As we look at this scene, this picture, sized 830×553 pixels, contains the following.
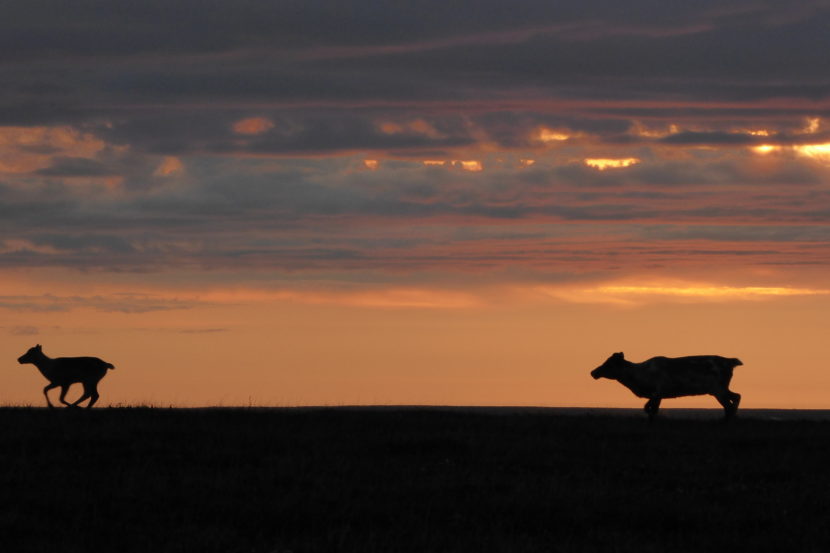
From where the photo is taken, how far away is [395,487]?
666 inches

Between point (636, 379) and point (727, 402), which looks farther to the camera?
point (636, 379)

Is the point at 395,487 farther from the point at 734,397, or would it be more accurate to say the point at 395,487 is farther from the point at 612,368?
the point at 612,368

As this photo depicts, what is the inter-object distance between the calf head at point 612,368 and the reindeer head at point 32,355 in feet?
50.2

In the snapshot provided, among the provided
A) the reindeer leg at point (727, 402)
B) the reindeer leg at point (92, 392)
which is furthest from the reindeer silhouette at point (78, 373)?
the reindeer leg at point (727, 402)

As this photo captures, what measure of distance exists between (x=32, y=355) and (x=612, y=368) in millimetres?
15921

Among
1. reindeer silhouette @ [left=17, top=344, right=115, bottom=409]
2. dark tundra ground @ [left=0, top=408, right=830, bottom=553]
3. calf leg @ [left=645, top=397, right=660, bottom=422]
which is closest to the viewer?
dark tundra ground @ [left=0, top=408, right=830, bottom=553]

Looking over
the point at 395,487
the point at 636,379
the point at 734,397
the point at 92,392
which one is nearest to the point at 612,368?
the point at 636,379

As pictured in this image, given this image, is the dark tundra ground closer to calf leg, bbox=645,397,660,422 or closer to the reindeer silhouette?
calf leg, bbox=645,397,660,422

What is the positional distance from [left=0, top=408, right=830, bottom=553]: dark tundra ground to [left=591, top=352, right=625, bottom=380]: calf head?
743cm

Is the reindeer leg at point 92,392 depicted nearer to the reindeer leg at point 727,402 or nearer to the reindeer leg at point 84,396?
the reindeer leg at point 84,396

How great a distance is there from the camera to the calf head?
106 ft

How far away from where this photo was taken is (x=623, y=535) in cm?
1469

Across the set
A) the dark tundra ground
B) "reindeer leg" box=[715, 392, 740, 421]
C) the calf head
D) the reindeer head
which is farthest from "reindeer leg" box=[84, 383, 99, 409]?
"reindeer leg" box=[715, 392, 740, 421]

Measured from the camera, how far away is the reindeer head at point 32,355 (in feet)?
105
